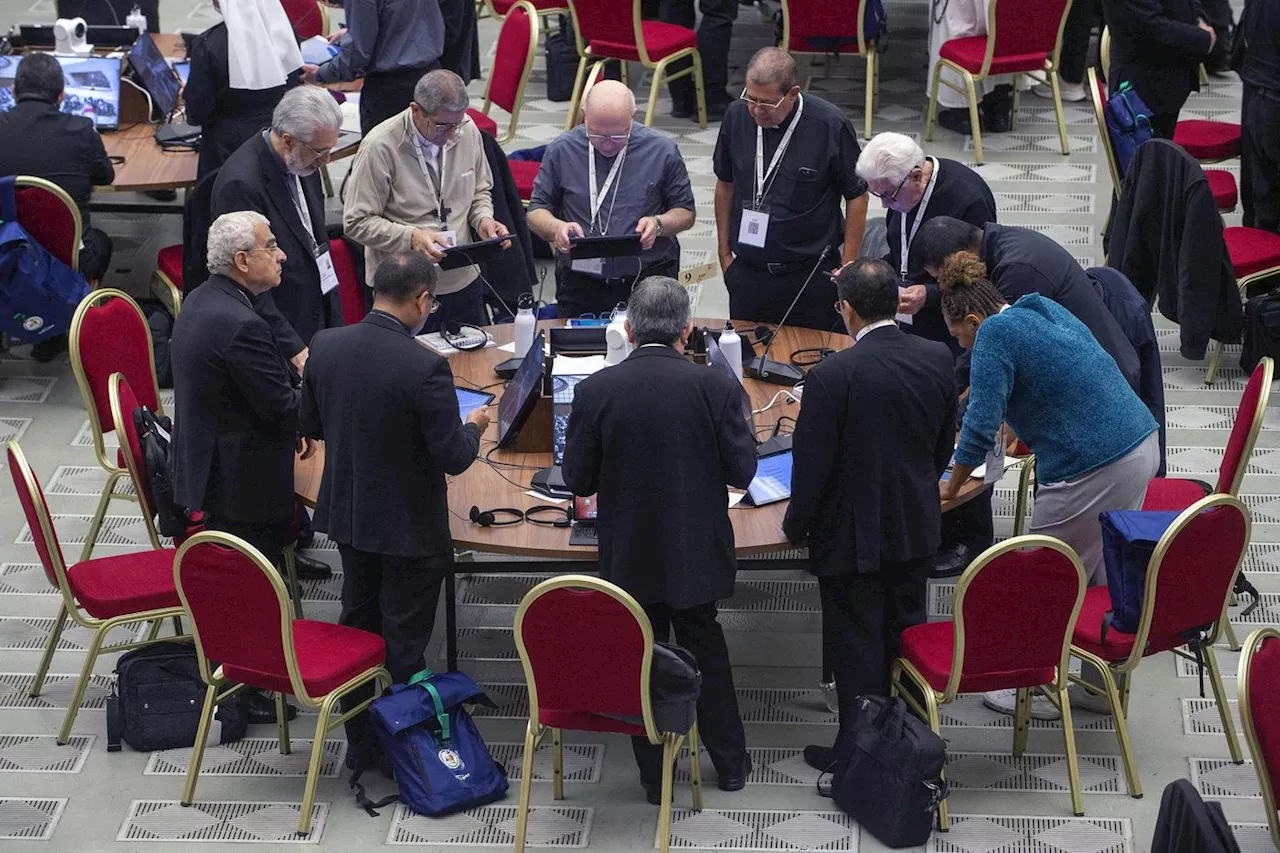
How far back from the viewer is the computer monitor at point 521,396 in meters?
4.80

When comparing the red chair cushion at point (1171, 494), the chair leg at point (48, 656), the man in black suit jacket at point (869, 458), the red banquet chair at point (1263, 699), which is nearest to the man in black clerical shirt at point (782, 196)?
the red chair cushion at point (1171, 494)

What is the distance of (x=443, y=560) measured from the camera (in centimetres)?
450

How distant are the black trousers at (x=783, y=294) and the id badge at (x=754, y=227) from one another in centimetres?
11

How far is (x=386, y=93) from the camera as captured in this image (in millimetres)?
7570

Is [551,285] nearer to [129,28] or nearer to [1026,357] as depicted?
[129,28]

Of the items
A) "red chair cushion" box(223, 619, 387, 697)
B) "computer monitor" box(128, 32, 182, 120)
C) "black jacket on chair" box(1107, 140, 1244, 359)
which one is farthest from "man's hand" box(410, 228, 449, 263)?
"black jacket on chair" box(1107, 140, 1244, 359)

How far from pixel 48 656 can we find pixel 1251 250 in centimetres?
497

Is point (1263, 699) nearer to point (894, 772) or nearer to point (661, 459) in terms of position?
point (894, 772)

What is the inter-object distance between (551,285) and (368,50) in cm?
135

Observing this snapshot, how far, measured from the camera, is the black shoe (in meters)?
5.69

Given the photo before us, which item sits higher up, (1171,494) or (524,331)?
(524,331)

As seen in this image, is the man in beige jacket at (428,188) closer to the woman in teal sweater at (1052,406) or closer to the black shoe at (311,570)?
the black shoe at (311,570)

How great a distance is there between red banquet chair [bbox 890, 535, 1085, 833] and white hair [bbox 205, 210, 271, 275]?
2135 mm

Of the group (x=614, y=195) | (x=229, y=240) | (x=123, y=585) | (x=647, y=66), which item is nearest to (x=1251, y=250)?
(x=614, y=195)
